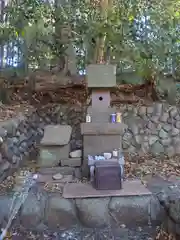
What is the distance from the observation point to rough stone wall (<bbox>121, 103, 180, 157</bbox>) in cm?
453

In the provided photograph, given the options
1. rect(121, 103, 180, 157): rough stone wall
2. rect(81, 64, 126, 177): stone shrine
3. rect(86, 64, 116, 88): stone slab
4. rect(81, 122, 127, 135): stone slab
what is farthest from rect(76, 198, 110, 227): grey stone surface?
rect(121, 103, 180, 157): rough stone wall

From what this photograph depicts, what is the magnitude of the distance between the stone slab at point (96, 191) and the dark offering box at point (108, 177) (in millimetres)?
50

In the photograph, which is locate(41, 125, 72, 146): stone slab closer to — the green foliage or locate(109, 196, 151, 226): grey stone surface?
locate(109, 196, 151, 226): grey stone surface

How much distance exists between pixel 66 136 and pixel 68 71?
2067 millimetres

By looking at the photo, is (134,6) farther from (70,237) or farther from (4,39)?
(70,237)

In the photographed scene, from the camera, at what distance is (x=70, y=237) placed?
246 cm

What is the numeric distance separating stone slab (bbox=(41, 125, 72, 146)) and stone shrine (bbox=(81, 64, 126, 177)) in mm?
292

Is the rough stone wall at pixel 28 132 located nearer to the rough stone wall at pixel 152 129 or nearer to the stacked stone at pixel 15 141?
the stacked stone at pixel 15 141

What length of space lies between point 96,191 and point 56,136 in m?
1.02

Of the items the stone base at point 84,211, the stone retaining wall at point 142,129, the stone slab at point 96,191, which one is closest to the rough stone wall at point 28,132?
the stone retaining wall at point 142,129

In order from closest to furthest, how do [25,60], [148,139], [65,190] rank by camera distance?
[65,190], [148,139], [25,60]

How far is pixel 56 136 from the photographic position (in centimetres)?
350

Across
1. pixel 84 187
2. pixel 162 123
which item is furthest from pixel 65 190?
pixel 162 123

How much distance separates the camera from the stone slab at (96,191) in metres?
2.69
